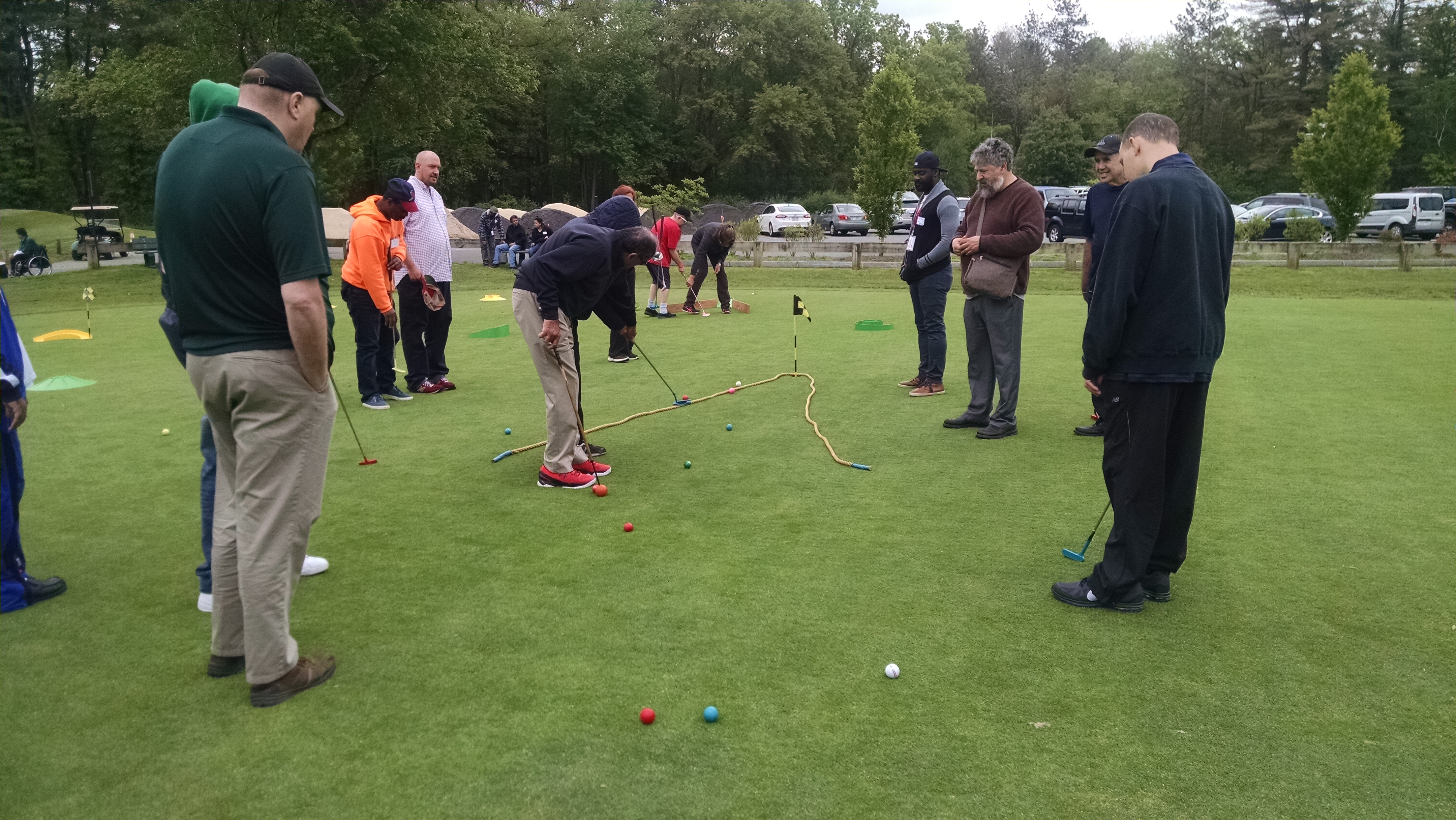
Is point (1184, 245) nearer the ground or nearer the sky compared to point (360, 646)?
nearer the sky

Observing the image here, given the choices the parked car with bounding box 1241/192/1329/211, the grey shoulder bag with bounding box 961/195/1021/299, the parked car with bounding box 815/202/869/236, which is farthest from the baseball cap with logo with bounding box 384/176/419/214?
the parked car with bounding box 1241/192/1329/211

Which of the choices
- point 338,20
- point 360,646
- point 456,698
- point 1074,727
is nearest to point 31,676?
point 360,646

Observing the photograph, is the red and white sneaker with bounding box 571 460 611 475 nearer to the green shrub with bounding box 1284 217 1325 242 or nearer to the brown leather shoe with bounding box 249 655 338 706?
the brown leather shoe with bounding box 249 655 338 706

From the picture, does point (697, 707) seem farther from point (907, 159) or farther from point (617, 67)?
point (617, 67)

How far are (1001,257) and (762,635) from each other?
162 inches

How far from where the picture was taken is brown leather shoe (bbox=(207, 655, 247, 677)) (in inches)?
145

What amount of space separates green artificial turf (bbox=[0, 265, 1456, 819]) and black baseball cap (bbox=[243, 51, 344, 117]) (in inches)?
85.6

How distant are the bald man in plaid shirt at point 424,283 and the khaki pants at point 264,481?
535 centimetres

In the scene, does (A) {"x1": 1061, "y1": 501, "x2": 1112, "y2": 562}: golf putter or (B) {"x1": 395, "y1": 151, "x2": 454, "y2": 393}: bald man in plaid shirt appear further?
(B) {"x1": 395, "y1": 151, "x2": 454, "y2": 393}: bald man in plaid shirt

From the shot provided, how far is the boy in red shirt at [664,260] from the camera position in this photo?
14.8 m

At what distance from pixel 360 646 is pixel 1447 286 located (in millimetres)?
20317

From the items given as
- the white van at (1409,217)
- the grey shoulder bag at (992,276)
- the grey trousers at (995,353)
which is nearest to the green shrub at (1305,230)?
the white van at (1409,217)

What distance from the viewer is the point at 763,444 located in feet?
23.5

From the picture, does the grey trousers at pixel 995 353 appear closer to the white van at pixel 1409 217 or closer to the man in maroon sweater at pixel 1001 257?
the man in maroon sweater at pixel 1001 257
